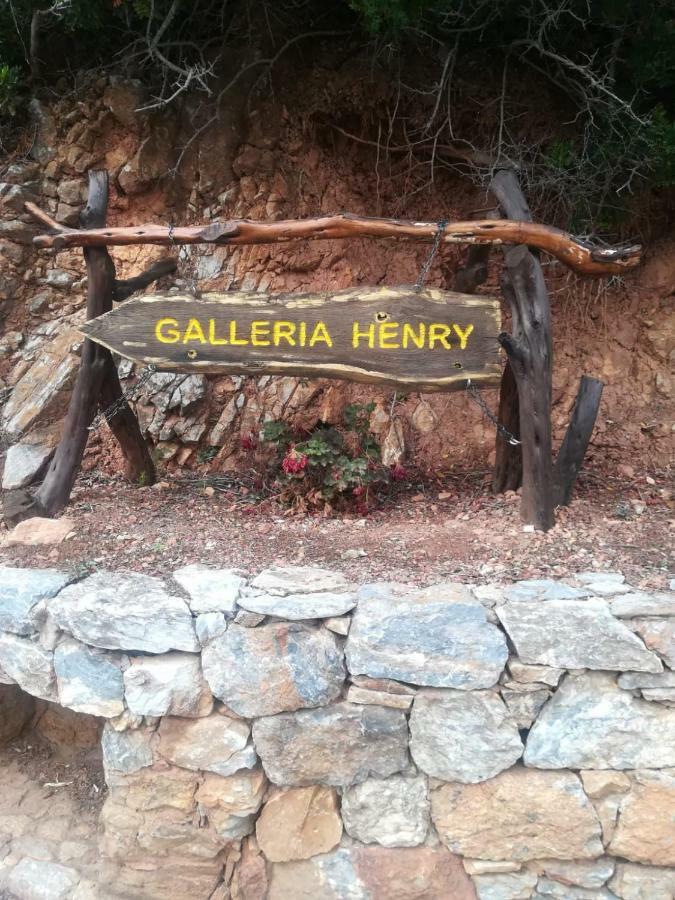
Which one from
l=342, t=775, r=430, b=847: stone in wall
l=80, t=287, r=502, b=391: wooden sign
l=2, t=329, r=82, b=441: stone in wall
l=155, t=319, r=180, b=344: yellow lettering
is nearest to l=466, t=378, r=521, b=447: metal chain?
l=80, t=287, r=502, b=391: wooden sign

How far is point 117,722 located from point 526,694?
1676mm

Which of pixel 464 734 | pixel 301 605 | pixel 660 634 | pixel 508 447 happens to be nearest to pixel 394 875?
pixel 464 734

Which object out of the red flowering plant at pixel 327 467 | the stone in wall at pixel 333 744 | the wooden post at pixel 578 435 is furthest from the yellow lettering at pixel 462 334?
the stone in wall at pixel 333 744

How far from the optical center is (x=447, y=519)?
12.0 feet

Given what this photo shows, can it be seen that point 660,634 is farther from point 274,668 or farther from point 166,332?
point 166,332

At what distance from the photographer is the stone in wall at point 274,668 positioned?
8.30 feet

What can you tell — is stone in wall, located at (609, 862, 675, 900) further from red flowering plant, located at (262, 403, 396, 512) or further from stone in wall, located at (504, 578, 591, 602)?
red flowering plant, located at (262, 403, 396, 512)

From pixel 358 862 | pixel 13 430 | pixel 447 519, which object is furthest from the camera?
pixel 13 430

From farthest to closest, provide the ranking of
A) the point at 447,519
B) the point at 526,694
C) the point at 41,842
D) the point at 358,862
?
the point at 447,519, the point at 41,842, the point at 358,862, the point at 526,694

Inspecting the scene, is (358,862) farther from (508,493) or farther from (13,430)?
(13,430)

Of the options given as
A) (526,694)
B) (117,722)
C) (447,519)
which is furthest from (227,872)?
(447,519)

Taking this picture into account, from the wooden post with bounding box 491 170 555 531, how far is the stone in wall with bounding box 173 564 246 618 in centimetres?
156

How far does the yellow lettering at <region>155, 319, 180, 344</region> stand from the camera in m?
3.43

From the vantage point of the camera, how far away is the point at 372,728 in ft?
8.25
